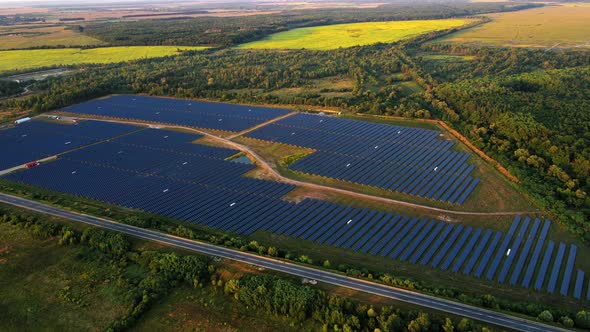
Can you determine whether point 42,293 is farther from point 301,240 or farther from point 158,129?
point 158,129

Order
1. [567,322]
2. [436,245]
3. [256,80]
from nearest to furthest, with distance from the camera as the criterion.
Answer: [567,322], [436,245], [256,80]

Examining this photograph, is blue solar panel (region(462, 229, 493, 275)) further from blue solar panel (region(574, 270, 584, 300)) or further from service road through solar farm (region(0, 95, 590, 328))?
blue solar panel (region(574, 270, 584, 300))

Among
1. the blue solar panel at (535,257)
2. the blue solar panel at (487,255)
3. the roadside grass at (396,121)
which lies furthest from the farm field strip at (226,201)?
the roadside grass at (396,121)

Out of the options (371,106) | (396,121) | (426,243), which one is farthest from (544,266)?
(371,106)

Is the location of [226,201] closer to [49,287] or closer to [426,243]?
[49,287]

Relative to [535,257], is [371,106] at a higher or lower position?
higher

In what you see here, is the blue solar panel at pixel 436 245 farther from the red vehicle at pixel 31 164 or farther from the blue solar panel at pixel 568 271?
the red vehicle at pixel 31 164
